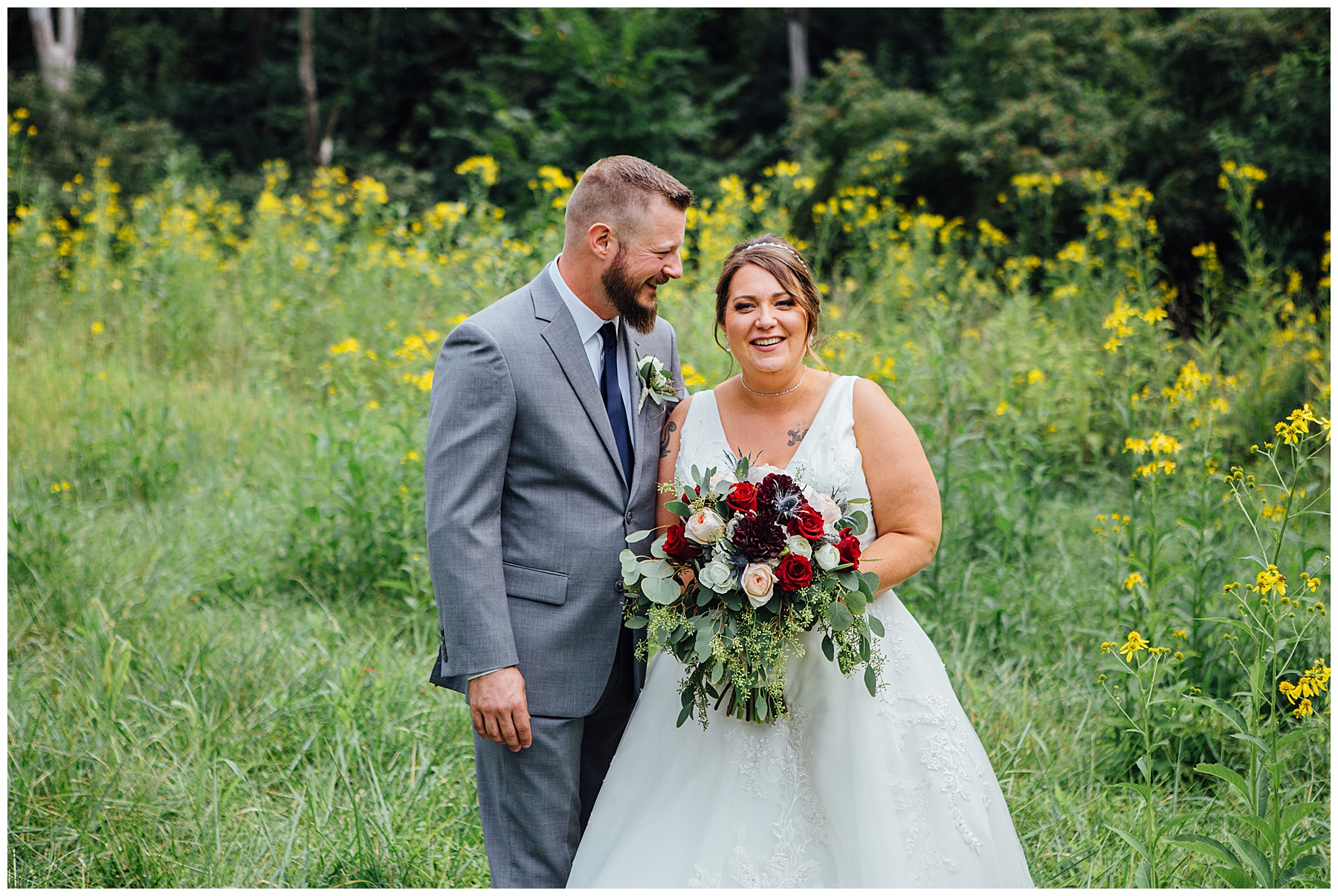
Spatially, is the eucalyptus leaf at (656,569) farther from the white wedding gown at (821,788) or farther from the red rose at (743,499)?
the white wedding gown at (821,788)

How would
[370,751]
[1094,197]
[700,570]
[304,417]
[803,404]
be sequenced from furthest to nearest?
[1094,197]
[304,417]
[370,751]
[803,404]
[700,570]

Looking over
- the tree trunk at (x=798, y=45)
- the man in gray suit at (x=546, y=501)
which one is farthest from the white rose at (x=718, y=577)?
the tree trunk at (x=798, y=45)

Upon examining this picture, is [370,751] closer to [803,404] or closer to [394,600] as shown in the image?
[394,600]

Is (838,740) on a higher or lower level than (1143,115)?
lower

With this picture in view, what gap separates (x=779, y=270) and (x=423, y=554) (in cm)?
229

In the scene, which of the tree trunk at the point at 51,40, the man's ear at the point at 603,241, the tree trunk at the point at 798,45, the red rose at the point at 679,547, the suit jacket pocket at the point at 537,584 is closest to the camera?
the red rose at the point at 679,547

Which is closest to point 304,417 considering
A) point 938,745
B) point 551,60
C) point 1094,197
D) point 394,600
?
point 394,600

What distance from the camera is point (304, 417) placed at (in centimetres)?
608

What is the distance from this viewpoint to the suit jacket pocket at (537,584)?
89.6 inches

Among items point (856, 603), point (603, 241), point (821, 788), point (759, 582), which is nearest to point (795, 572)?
point (759, 582)

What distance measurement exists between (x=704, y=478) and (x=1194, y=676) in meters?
2.26

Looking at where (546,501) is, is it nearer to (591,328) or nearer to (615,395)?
(615,395)

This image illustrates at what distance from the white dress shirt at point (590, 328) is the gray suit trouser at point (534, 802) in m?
0.62

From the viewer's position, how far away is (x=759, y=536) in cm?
205
